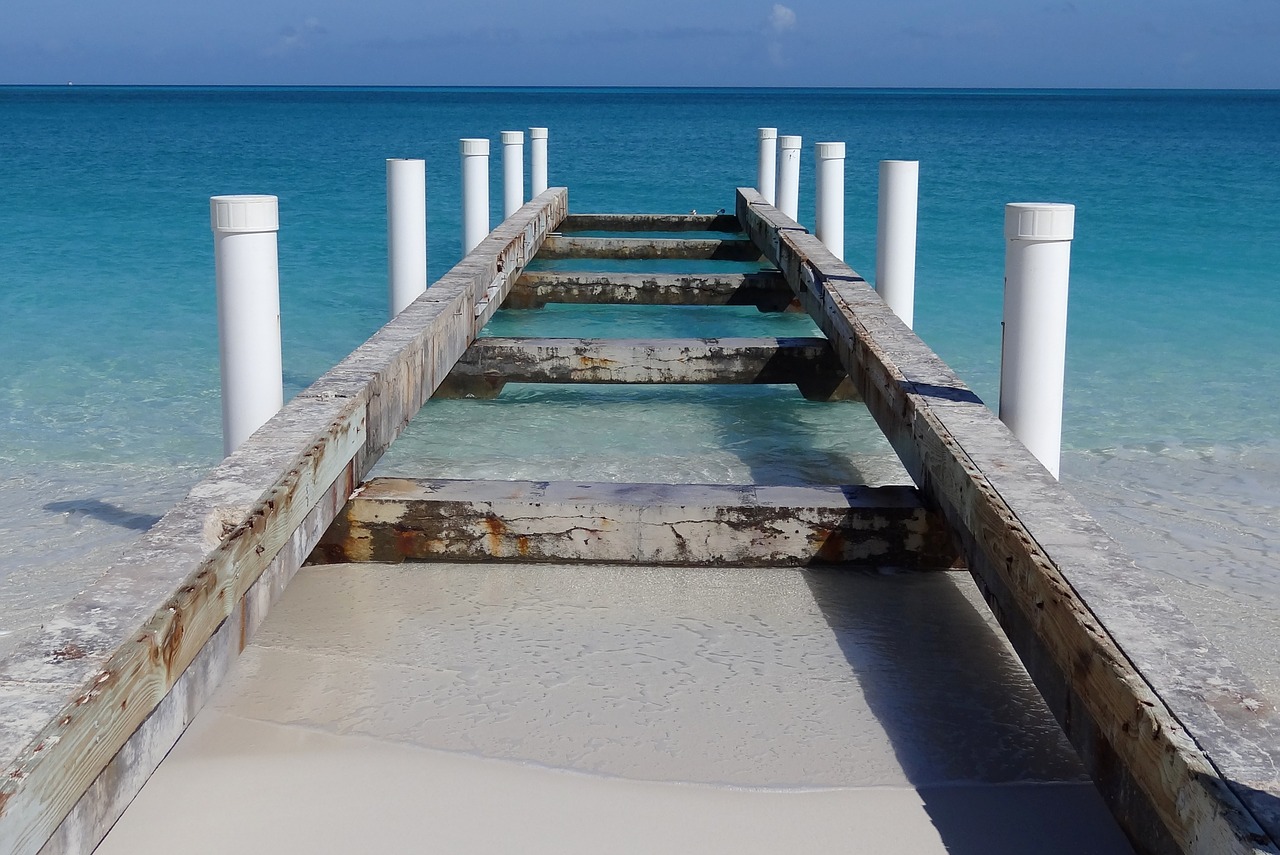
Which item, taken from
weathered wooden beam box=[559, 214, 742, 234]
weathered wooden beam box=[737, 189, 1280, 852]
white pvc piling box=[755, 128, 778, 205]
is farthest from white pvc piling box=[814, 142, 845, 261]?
weathered wooden beam box=[737, 189, 1280, 852]

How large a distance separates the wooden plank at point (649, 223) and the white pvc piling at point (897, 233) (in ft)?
17.1

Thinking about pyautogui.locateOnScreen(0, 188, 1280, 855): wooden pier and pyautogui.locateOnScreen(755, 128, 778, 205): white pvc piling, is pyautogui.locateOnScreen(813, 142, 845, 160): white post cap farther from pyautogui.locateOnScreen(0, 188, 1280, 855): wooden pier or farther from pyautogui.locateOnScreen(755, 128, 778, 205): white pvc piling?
pyautogui.locateOnScreen(755, 128, 778, 205): white pvc piling

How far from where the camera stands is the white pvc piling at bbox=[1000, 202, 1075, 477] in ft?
10.1

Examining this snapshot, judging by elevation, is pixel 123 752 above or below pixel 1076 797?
above

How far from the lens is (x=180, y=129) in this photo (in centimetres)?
4594

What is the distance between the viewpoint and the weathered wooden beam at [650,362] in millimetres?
5160

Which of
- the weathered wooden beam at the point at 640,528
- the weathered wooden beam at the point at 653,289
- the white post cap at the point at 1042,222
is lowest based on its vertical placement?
the weathered wooden beam at the point at 640,528

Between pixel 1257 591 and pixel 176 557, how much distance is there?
2765mm

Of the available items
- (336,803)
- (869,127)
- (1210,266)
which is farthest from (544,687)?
(869,127)

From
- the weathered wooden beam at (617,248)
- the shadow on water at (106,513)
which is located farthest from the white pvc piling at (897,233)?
the weathered wooden beam at (617,248)

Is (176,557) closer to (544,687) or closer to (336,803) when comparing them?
(336,803)

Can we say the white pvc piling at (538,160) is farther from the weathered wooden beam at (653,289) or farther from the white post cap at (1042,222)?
the white post cap at (1042,222)

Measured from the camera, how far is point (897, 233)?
5.34 m

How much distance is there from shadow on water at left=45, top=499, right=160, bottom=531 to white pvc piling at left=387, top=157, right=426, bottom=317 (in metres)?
1.76
